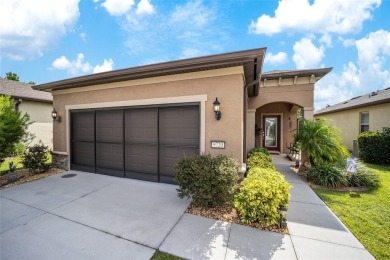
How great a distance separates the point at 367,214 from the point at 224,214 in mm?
3191

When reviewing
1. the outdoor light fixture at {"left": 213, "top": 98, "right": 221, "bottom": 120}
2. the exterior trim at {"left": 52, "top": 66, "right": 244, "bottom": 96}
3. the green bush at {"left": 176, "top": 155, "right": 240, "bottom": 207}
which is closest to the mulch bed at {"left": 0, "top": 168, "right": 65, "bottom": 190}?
the exterior trim at {"left": 52, "top": 66, "right": 244, "bottom": 96}

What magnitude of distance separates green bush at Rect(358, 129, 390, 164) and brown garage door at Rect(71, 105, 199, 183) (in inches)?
380

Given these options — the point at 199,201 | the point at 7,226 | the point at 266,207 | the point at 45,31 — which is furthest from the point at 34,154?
the point at 266,207

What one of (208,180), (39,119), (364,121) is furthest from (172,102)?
(364,121)

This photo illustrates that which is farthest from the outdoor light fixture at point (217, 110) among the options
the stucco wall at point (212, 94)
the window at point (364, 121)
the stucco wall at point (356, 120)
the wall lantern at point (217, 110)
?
the window at point (364, 121)

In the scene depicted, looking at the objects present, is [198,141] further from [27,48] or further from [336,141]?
[27,48]

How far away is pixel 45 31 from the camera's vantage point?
810cm

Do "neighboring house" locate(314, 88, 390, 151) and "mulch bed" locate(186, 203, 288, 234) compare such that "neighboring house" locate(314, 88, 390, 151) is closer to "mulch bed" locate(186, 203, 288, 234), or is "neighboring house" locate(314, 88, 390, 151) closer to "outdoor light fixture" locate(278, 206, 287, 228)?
"outdoor light fixture" locate(278, 206, 287, 228)

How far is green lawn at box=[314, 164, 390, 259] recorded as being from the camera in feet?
9.38

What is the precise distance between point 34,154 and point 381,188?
483 inches

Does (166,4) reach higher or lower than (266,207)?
higher

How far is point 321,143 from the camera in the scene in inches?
267

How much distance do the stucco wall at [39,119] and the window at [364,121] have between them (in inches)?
888

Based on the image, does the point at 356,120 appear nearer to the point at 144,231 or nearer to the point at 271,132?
the point at 271,132
